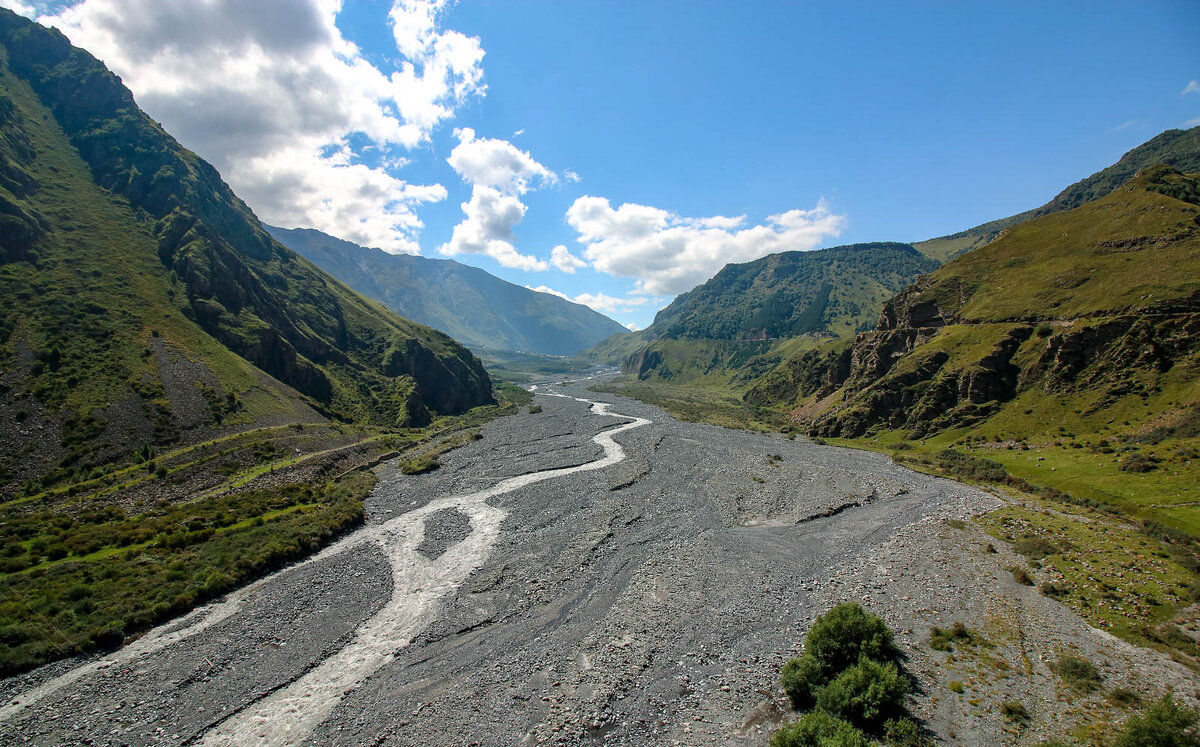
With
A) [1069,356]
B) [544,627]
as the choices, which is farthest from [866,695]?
[1069,356]

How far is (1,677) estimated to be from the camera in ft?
77.9

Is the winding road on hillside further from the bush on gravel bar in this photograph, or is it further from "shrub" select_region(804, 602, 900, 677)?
"shrub" select_region(804, 602, 900, 677)

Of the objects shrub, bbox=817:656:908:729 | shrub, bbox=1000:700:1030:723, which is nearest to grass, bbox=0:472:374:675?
shrub, bbox=817:656:908:729

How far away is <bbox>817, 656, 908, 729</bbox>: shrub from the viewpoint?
775 inches

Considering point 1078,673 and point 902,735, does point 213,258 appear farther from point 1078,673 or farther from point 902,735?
point 1078,673

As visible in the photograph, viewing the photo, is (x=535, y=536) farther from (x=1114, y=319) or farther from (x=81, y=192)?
(x=81, y=192)

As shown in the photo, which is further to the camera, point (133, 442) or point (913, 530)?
point (133, 442)

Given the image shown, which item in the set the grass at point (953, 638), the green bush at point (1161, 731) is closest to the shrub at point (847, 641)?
the grass at point (953, 638)

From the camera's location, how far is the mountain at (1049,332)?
63594 millimetres

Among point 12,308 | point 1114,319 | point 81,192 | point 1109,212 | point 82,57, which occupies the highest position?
point 82,57

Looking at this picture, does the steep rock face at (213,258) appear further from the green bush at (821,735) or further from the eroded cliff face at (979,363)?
the eroded cliff face at (979,363)

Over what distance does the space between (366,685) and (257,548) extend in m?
20.9

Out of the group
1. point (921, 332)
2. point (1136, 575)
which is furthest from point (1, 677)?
point (921, 332)

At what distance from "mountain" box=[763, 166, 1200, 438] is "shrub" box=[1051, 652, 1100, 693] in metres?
54.6
